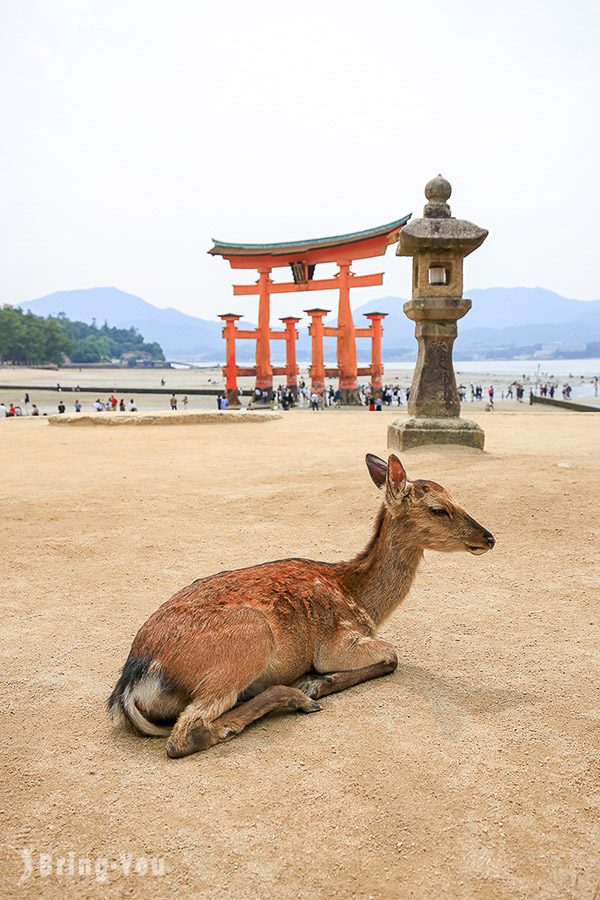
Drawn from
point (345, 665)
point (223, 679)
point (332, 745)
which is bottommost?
point (332, 745)

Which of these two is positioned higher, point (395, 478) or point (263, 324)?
point (263, 324)

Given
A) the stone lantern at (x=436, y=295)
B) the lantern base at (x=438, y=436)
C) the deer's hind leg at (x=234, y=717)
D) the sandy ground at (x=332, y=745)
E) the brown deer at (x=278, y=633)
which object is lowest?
the sandy ground at (x=332, y=745)

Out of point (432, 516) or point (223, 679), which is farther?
point (432, 516)

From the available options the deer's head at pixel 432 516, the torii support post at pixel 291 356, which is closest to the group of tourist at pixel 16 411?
the torii support post at pixel 291 356

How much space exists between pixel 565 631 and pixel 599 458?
15.9ft

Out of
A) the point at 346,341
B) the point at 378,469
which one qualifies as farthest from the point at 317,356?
the point at 378,469

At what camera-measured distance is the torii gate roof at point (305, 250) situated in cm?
2664

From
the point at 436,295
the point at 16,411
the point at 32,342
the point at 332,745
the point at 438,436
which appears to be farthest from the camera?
the point at 32,342

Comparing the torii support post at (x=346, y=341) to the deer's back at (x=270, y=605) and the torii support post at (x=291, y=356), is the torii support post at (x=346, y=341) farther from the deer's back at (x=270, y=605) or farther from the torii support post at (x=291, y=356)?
the deer's back at (x=270, y=605)

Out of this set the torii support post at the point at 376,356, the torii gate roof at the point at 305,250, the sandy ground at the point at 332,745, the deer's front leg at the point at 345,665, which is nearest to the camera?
the sandy ground at the point at 332,745

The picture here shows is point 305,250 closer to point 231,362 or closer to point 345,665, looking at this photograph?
point 231,362

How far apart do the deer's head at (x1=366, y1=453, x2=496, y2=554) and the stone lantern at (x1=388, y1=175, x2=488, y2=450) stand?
5904mm

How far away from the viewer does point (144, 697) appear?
238 centimetres

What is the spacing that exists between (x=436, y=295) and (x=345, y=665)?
7.35 m
